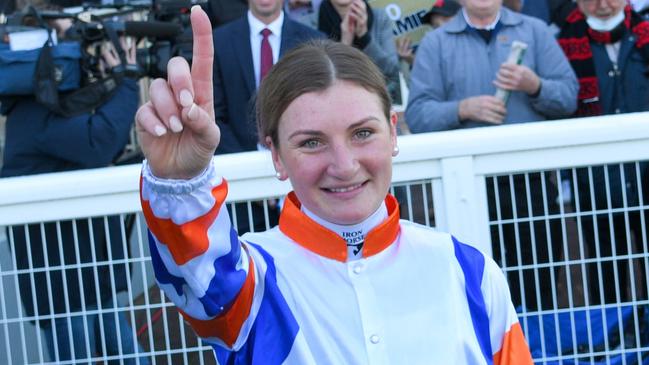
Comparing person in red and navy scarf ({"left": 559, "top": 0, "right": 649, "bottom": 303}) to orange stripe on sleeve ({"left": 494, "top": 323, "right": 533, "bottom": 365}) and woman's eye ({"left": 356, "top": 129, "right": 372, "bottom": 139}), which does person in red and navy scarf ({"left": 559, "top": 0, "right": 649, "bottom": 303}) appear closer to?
orange stripe on sleeve ({"left": 494, "top": 323, "right": 533, "bottom": 365})

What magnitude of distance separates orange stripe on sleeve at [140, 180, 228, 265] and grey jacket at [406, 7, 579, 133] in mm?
3155

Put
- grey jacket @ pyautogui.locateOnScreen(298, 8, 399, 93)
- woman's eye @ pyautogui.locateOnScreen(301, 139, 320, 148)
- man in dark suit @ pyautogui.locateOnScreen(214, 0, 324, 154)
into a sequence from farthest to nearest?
grey jacket @ pyautogui.locateOnScreen(298, 8, 399, 93)
man in dark suit @ pyautogui.locateOnScreen(214, 0, 324, 154)
woman's eye @ pyautogui.locateOnScreen(301, 139, 320, 148)

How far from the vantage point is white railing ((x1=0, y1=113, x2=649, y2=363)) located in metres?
3.21

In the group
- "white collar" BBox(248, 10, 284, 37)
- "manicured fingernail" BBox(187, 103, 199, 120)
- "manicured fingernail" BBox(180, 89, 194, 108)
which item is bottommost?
"manicured fingernail" BBox(187, 103, 199, 120)

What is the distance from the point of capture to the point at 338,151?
7.45ft

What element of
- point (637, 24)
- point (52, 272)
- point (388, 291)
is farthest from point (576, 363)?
point (637, 24)

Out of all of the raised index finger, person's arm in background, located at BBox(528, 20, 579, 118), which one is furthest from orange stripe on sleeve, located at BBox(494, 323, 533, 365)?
person's arm in background, located at BBox(528, 20, 579, 118)

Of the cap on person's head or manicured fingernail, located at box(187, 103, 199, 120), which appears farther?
the cap on person's head

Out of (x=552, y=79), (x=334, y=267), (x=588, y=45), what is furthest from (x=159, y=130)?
(x=588, y=45)

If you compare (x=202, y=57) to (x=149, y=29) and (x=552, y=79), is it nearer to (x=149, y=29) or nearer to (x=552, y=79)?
(x=149, y=29)

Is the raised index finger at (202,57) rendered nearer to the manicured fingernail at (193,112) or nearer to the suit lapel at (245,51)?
the manicured fingernail at (193,112)

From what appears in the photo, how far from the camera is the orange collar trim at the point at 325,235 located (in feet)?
7.67

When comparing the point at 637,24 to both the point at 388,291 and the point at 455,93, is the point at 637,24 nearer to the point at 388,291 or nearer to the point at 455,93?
the point at 455,93

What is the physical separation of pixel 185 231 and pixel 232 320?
249 millimetres
